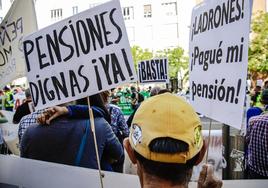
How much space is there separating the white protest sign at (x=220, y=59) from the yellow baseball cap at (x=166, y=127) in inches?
40.9

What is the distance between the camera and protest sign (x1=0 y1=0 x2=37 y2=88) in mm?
4352

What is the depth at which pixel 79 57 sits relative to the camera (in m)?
2.92

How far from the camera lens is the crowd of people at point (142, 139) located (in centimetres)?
151

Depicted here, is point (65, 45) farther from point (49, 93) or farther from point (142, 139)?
point (142, 139)

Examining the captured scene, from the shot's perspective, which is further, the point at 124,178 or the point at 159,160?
the point at 124,178

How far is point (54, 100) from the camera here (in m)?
2.94

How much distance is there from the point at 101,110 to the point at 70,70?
13.4 inches

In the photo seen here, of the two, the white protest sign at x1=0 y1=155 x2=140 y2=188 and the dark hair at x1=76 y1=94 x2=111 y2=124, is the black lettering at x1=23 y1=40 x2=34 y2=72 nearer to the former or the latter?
the dark hair at x1=76 y1=94 x2=111 y2=124

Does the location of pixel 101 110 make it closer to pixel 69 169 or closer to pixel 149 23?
pixel 69 169

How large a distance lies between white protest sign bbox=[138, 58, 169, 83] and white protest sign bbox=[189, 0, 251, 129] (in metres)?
7.56

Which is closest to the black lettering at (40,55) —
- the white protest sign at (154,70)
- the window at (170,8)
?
the white protest sign at (154,70)

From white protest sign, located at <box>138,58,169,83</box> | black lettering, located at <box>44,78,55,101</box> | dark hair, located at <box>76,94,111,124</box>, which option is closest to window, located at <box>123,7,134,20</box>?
white protest sign, located at <box>138,58,169,83</box>

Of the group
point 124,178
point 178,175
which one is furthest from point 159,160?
point 124,178

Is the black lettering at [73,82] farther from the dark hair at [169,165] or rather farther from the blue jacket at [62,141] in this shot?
the dark hair at [169,165]
